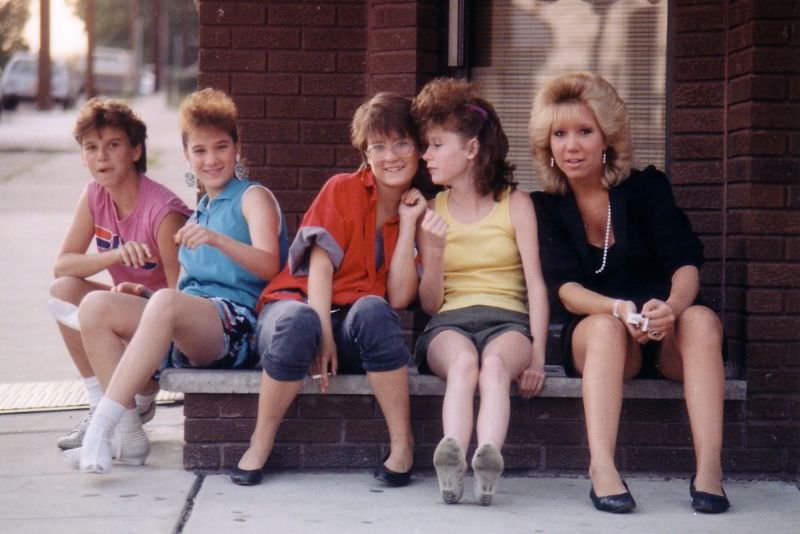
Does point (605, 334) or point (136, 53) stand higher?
point (136, 53)

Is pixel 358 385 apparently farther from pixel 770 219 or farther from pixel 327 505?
pixel 770 219

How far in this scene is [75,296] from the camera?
207 inches

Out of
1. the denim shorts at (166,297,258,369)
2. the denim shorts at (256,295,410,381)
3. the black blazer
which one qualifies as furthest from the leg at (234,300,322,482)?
the black blazer

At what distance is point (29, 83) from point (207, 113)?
37.6m

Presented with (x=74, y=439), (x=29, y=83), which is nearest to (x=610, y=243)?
(x=74, y=439)

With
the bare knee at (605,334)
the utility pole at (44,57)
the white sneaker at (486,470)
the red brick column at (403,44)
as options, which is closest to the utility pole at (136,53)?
the utility pole at (44,57)

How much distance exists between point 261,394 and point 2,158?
2125 cm

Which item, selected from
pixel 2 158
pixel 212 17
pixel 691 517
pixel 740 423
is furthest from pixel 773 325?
pixel 2 158

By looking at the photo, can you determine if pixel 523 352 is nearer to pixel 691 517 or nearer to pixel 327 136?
pixel 691 517

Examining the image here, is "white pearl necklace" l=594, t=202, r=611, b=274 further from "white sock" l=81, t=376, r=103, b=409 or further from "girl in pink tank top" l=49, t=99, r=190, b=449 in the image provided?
"white sock" l=81, t=376, r=103, b=409

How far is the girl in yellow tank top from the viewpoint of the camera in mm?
4598

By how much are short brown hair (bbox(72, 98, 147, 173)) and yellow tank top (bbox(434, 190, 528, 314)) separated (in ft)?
4.42

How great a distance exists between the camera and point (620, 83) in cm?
537

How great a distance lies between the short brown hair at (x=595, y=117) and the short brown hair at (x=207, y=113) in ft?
3.67
